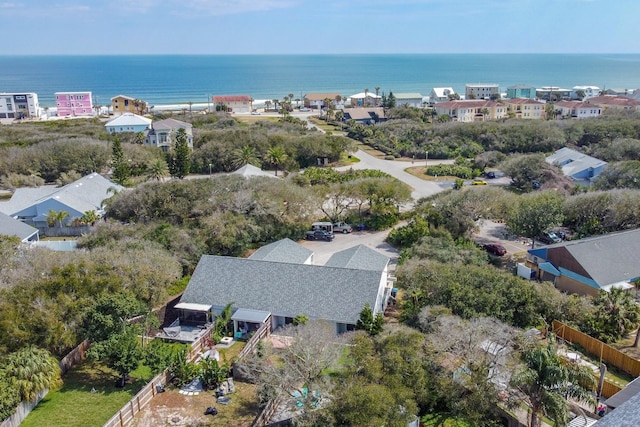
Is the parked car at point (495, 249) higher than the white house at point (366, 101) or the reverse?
the reverse

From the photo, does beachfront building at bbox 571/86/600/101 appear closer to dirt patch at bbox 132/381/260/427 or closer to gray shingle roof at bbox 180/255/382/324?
gray shingle roof at bbox 180/255/382/324

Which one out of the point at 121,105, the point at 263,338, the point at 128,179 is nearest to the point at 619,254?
the point at 263,338

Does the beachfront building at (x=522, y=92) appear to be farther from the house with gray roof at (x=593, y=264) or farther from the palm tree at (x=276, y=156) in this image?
the house with gray roof at (x=593, y=264)

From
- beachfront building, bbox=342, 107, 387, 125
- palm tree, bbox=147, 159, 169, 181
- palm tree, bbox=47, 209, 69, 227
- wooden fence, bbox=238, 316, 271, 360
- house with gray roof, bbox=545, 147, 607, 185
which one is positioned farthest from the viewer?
beachfront building, bbox=342, 107, 387, 125

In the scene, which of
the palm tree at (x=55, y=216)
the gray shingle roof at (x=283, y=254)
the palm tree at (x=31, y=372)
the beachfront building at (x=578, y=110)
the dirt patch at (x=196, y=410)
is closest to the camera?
the palm tree at (x=31, y=372)

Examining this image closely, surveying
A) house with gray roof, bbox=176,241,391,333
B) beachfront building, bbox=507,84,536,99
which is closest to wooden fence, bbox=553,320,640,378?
house with gray roof, bbox=176,241,391,333

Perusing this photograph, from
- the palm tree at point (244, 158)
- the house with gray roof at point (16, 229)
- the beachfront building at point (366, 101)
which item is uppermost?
the beachfront building at point (366, 101)

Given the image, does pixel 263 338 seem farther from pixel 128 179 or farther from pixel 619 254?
pixel 128 179

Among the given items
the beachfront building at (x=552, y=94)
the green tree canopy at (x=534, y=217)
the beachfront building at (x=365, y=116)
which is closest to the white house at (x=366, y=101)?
the beachfront building at (x=365, y=116)
